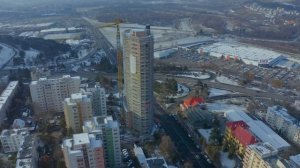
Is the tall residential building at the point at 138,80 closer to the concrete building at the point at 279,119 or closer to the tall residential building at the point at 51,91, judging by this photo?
the tall residential building at the point at 51,91

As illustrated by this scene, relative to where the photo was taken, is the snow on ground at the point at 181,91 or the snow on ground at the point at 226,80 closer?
the snow on ground at the point at 181,91

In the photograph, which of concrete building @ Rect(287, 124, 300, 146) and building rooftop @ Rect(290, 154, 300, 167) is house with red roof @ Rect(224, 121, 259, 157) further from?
concrete building @ Rect(287, 124, 300, 146)

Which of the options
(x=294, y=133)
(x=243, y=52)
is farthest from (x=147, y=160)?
(x=243, y=52)

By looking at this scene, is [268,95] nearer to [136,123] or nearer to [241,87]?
[241,87]

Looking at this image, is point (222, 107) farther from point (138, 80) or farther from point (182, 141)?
point (138, 80)

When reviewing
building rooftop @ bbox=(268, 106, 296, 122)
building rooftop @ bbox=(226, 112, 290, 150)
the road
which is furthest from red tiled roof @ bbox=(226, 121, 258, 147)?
building rooftop @ bbox=(268, 106, 296, 122)

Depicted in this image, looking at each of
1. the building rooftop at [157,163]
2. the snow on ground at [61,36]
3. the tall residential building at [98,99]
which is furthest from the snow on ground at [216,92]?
the snow on ground at [61,36]
